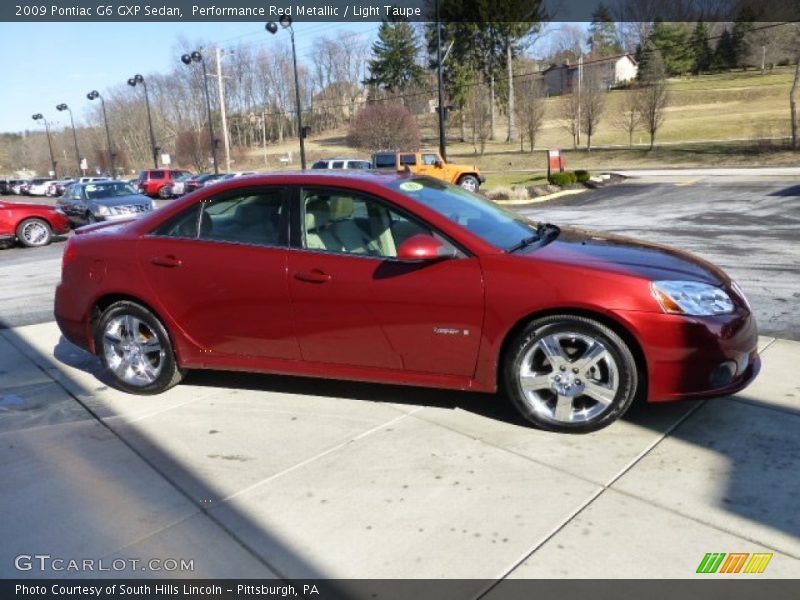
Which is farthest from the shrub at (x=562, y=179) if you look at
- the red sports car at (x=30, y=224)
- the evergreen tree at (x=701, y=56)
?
the evergreen tree at (x=701, y=56)

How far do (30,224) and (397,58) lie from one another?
79100 millimetres

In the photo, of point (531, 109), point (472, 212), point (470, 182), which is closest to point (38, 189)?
point (531, 109)

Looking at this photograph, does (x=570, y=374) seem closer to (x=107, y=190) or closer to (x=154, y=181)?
(x=107, y=190)

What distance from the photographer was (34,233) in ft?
50.0

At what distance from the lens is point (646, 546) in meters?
2.65

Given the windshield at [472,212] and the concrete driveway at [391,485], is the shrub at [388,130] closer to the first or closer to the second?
the windshield at [472,212]

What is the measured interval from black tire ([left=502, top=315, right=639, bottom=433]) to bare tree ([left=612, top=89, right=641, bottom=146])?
47302 mm

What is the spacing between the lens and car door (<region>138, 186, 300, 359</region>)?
13.4ft

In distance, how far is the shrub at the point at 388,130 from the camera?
5525 centimetres

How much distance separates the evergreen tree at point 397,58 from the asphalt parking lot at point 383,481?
288 ft

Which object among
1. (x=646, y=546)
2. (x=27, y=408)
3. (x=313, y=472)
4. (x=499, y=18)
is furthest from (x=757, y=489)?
(x=499, y=18)

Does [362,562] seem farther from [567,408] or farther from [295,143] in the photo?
[295,143]

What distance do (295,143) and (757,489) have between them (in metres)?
96.9

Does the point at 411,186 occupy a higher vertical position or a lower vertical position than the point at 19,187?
higher
